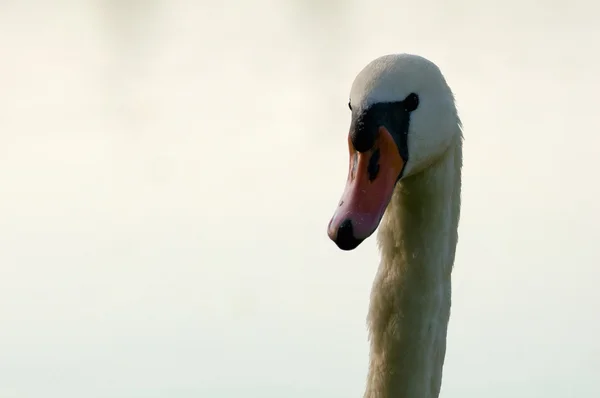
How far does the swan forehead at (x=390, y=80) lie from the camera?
9.29 feet

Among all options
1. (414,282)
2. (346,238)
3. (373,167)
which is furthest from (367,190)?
(414,282)

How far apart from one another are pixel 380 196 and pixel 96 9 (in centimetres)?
1035

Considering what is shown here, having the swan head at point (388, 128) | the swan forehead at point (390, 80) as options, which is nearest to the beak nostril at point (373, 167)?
the swan head at point (388, 128)

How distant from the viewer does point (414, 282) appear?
304 cm

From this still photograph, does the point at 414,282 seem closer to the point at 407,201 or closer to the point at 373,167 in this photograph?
the point at 407,201

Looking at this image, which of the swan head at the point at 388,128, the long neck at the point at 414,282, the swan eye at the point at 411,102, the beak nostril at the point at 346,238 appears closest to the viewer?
the beak nostril at the point at 346,238

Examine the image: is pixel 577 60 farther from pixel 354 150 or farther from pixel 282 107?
pixel 354 150

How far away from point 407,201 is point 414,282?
173 mm

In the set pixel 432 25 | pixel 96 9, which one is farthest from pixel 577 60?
pixel 96 9

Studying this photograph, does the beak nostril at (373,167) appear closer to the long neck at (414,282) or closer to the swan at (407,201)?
the swan at (407,201)

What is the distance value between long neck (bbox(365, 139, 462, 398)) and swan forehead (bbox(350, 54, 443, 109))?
19 cm

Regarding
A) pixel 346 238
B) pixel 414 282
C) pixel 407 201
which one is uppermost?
pixel 407 201

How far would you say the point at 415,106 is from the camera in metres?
2.91

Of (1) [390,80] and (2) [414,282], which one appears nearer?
(1) [390,80]
